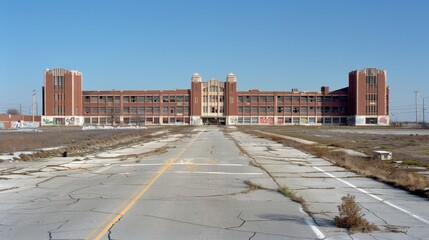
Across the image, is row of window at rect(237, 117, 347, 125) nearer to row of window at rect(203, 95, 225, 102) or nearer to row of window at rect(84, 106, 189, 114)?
row of window at rect(203, 95, 225, 102)

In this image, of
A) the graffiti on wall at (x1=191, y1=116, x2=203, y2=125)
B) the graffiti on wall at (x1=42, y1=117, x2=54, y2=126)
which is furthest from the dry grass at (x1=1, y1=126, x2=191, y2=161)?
the graffiti on wall at (x1=191, y1=116, x2=203, y2=125)

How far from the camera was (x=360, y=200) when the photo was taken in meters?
12.3

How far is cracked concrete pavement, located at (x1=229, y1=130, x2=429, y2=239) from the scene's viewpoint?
28.6 feet

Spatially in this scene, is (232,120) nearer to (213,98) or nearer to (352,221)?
(213,98)

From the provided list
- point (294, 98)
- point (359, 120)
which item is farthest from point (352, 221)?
point (294, 98)

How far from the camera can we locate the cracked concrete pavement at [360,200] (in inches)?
343

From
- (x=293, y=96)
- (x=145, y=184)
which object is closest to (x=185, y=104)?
(x=293, y=96)

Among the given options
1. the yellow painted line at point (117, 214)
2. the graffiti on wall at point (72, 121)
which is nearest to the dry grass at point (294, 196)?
the yellow painted line at point (117, 214)

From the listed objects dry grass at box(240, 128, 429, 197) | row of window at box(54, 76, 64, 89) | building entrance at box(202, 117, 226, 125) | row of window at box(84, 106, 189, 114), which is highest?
row of window at box(54, 76, 64, 89)

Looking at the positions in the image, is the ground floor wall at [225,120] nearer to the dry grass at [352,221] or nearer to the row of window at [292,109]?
the row of window at [292,109]

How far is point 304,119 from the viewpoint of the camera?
169 metres

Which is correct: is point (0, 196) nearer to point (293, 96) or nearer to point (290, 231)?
point (290, 231)

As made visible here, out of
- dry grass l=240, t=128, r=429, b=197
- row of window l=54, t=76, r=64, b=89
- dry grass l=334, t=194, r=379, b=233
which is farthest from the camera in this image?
row of window l=54, t=76, r=64, b=89

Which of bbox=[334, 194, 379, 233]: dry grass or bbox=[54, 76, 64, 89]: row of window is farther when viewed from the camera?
bbox=[54, 76, 64, 89]: row of window
